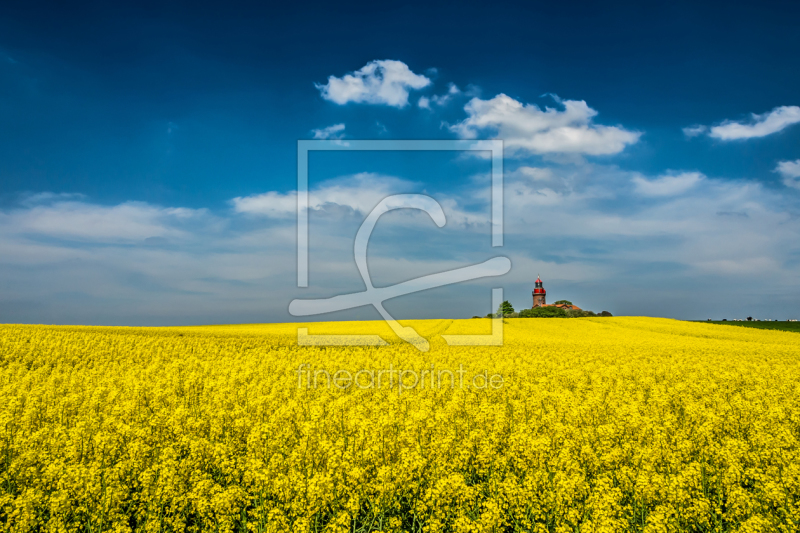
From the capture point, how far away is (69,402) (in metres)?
7.66

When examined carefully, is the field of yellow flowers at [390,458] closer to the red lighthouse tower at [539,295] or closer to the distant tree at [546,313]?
the distant tree at [546,313]

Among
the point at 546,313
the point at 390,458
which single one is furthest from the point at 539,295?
the point at 390,458

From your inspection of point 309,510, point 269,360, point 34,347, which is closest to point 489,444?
point 309,510

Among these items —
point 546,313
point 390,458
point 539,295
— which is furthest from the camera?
point 539,295

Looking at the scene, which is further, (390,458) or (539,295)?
(539,295)

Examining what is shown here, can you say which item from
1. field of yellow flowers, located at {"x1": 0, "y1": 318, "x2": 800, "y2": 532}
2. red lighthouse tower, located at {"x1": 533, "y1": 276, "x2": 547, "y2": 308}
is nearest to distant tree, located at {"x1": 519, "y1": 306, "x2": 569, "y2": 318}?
red lighthouse tower, located at {"x1": 533, "y1": 276, "x2": 547, "y2": 308}

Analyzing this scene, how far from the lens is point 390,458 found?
18.0 feet

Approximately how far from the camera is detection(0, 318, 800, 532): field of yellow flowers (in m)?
4.20

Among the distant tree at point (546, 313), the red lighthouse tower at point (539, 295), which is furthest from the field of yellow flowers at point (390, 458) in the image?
the red lighthouse tower at point (539, 295)

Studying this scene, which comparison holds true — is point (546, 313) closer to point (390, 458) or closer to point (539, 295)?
point (539, 295)

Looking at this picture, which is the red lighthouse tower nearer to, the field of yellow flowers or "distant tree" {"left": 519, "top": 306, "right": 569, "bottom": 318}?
"distant tree" {"left": 519, "top": 306, "right": 569, "bottom": 318}

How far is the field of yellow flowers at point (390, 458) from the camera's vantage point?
165 inches

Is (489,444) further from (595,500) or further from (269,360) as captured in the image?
(269,360)

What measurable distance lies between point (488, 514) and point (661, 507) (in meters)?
1.86
